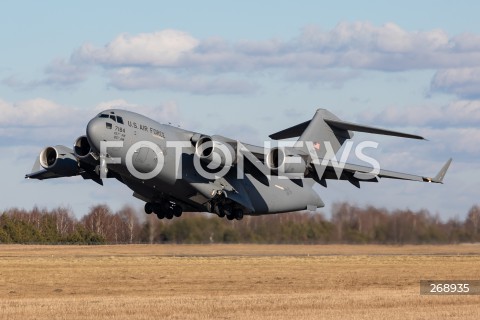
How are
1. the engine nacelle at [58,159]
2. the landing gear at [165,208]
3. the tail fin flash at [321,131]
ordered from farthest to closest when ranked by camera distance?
the tail fin flash at [321,131], the landing gear at [165,208], the engine nacelle at [58,159]

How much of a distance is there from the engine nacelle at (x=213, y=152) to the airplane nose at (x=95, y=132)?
3.19 m

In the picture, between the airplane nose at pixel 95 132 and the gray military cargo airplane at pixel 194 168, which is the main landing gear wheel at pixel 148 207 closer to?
the gray military cargo airplane at pixel 194 168

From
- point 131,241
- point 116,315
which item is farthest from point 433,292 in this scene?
point 131,241

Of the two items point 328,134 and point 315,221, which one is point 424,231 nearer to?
point 315,221

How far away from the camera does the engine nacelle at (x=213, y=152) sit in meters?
28.0

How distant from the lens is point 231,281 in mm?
35062

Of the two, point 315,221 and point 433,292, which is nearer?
point 433,292

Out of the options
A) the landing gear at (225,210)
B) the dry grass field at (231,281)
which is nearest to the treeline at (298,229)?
the dry grass field at (231,281)

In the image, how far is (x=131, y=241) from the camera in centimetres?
4778

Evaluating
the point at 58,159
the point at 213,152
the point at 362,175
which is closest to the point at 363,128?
the point at 362,175

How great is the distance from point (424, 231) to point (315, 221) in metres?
5.46

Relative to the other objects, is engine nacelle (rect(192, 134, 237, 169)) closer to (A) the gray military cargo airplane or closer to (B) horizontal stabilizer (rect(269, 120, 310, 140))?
(A) the gray military cargo airplane

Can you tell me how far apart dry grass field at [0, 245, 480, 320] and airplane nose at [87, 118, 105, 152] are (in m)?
4.48

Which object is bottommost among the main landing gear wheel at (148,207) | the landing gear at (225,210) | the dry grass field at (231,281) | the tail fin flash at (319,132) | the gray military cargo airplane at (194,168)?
the dry grass field at (231,281)
